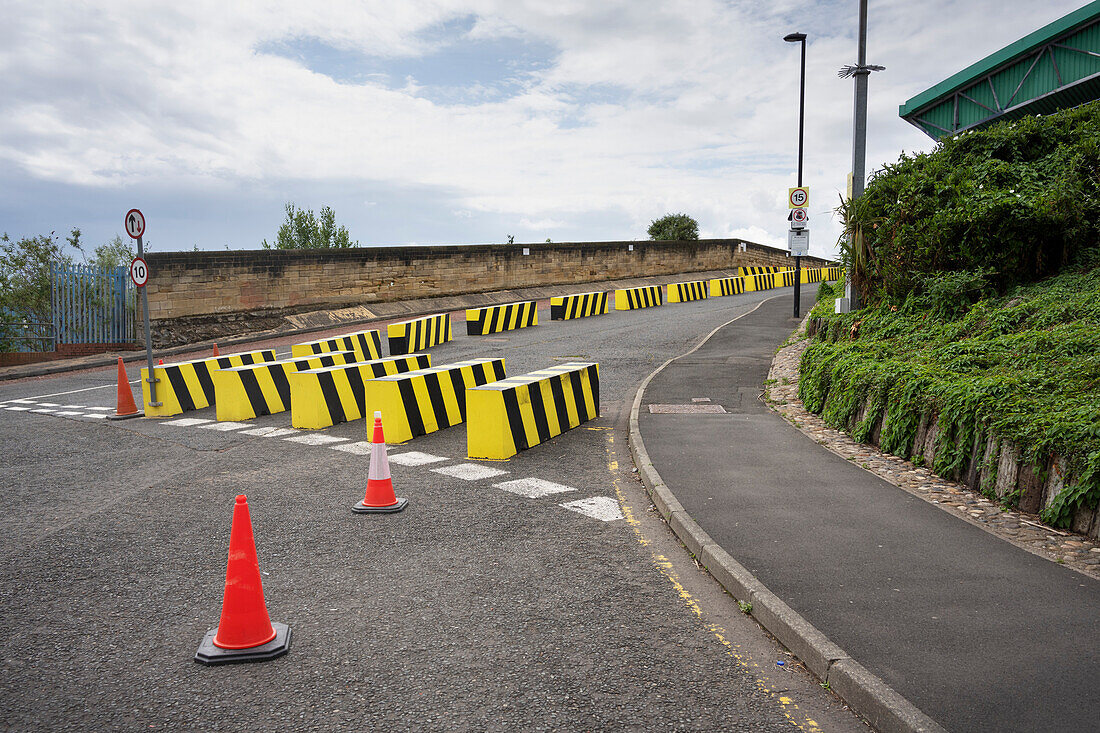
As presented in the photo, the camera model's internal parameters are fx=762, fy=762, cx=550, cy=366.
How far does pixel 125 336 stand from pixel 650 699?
23.7 metres

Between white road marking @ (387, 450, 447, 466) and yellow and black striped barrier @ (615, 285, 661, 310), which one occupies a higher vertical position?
yellow and black striped barrier @ (615, 285, 661, 310)

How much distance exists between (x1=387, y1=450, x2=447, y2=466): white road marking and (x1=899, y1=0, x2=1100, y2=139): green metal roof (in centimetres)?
2104

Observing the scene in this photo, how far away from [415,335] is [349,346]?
7.27 feet

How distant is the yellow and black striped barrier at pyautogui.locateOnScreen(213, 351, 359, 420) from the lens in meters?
11.3

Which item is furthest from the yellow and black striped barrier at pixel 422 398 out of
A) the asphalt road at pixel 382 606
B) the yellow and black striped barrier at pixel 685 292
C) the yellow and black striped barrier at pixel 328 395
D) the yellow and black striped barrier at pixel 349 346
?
the yellow and black striped barrier at pixel 685 292

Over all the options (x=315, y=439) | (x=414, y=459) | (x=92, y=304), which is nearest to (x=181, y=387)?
(x=315, y=439)

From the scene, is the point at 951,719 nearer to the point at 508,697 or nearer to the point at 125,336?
the point at 508,697

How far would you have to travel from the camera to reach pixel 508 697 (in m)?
3.46

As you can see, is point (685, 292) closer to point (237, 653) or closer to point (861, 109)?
point (861, 109)

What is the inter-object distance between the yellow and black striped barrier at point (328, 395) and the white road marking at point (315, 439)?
53 cm

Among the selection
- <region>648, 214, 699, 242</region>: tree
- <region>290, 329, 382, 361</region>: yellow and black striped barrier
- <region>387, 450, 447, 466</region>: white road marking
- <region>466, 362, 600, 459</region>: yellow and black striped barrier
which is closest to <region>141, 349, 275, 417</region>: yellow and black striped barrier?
<region>290, 329, 382, 361</region>: yellow and black striped barrier

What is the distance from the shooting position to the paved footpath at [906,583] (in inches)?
130

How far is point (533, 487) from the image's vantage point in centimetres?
710

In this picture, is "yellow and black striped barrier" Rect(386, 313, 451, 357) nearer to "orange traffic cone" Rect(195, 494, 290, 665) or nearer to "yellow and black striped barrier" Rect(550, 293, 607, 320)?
"yellow and black striped barrier" Rect(550, 293, 607, 320)
